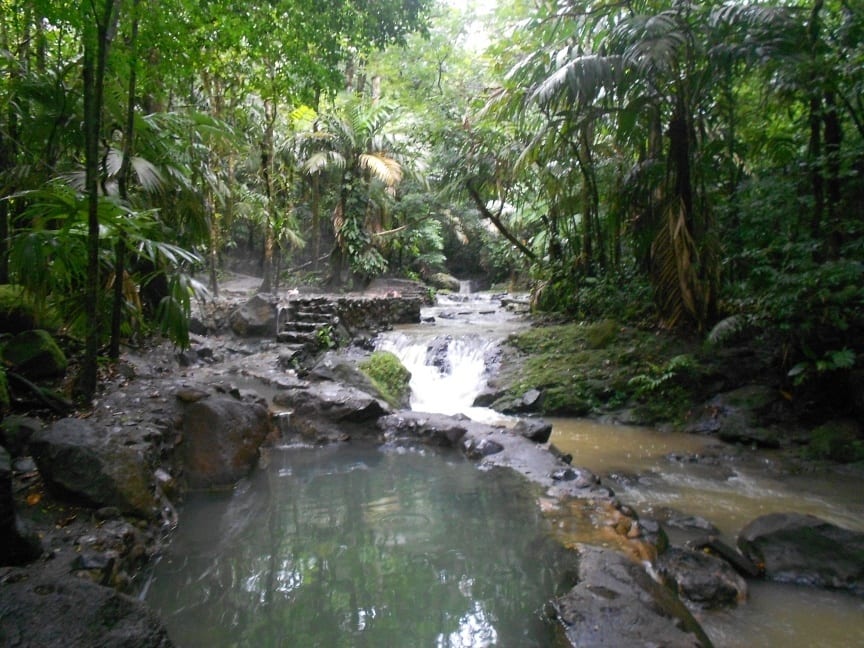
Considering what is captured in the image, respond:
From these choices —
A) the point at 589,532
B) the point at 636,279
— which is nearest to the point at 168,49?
the point at 589,532

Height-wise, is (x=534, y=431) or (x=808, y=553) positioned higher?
(x=534, y=431)

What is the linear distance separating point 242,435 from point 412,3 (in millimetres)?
4590

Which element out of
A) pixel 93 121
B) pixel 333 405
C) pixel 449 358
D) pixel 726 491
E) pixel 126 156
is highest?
pixel 93 121

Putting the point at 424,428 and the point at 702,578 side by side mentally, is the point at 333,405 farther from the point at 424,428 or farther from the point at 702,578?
the point at 702,578

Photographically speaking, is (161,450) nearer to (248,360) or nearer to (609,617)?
(609,617)

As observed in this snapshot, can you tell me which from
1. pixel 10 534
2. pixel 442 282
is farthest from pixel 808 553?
pixel 442 282

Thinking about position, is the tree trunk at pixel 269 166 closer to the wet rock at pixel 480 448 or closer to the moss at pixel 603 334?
the moss at pixel 603 334

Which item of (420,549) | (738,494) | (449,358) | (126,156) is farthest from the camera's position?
(449,358)

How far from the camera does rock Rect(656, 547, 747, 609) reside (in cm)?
347

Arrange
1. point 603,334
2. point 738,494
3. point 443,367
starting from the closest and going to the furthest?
point 738,494, point 603,334, point 443,367

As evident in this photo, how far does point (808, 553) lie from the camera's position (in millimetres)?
3910

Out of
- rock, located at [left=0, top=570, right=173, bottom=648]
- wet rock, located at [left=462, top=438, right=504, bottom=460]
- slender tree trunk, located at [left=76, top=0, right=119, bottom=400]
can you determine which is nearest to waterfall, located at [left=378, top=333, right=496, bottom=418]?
wet rock, located at [left=462, top=438, right=504, bottom=460]

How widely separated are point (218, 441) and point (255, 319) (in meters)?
6.48

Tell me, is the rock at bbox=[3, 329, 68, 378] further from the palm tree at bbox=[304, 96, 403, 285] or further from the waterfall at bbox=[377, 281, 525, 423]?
the palm tree at bbox=[304, 96, 403, 285]
